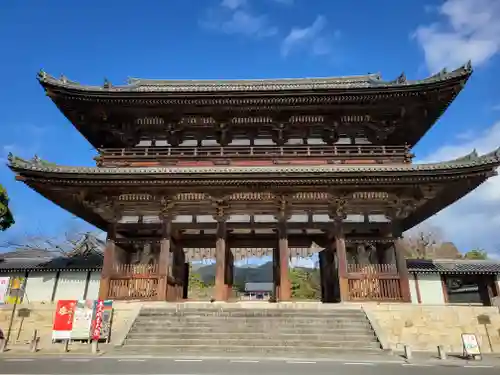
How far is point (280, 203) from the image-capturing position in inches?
556

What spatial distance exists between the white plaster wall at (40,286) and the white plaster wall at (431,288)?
20.5 meters

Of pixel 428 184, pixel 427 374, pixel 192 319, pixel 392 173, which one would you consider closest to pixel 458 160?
pixel 428 184

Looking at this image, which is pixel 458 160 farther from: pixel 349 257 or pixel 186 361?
pixel 186 361

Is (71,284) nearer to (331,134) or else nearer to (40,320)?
(40,320)

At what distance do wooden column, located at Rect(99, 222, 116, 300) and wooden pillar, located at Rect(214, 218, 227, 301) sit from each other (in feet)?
14.1

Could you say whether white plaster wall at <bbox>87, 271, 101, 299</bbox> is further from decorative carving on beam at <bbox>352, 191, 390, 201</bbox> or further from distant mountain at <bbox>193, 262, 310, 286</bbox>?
distant mountain at <bbox>193, 262, 310, 286</bbox>

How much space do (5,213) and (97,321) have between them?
1506 centimetres

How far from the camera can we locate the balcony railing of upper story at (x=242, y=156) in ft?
47.9

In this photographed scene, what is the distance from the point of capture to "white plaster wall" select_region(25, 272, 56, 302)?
59.9 feet

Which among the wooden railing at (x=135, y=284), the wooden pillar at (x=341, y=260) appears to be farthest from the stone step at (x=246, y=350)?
the wooden railing at (x=135, y=284)

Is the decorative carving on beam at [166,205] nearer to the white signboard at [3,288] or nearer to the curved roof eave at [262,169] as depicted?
the curved roof eave at [262,169]

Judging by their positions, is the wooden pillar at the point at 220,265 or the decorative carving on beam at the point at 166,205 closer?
the wooden pillar at the point at 220,265

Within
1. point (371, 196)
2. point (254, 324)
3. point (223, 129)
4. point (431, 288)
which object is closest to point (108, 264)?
point (254, 324)

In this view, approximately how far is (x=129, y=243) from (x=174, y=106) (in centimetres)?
650
